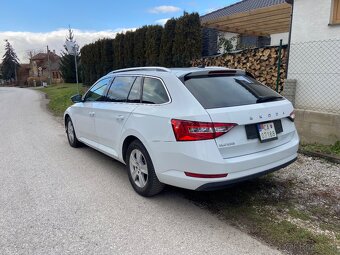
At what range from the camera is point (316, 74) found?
6.30 m

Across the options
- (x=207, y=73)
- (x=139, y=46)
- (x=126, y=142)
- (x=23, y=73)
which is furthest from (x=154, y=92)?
(x=23, y=73)

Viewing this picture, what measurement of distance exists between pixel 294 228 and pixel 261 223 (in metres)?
0.33

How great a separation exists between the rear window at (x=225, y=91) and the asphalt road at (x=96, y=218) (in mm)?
1331

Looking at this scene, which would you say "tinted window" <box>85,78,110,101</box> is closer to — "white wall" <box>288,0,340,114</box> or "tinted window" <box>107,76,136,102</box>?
"tinted window" <box>107,76,136,102</box>

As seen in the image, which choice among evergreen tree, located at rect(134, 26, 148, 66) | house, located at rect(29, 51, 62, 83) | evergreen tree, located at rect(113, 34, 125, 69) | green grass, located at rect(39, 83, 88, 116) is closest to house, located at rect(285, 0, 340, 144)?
evergreen tree, located at rect(134, 26, 148, 66)

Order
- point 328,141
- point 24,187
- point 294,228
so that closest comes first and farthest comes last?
point 294,228 → point 24,187 → point 328,141

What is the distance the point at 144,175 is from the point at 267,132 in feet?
5.41

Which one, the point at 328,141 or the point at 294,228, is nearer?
the point at 294,228

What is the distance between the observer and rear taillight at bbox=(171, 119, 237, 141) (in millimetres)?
3146

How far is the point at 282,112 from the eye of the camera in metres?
3.72

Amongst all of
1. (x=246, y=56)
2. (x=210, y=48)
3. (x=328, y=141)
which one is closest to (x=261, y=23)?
(x=210, y=48)

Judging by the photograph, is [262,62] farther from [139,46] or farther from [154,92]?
[139,46]

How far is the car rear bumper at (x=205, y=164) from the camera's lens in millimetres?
3146

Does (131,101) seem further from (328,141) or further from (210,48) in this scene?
(210,48)
